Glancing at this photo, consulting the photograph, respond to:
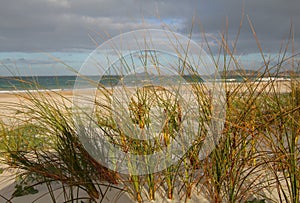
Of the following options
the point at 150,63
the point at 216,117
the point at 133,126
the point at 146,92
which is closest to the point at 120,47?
the point at 150,63

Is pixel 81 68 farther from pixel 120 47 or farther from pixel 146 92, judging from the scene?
pixel 146 92

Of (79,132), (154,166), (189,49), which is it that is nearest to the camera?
(154,166)

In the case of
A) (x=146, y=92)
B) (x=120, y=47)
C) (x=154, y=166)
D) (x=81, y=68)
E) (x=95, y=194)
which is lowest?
(x=95, y=194)

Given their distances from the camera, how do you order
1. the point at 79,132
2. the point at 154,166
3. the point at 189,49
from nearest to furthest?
the point at 154,166, the point at 79,132, the point at 189,49

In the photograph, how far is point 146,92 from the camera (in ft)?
7.48

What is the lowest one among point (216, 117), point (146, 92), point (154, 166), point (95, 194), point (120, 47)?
point (95, 194)

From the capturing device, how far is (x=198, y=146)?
7.07 feet

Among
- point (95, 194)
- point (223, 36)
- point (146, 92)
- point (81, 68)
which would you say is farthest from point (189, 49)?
point (95, 194)

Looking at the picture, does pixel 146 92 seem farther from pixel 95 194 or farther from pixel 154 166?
pixel 95 194

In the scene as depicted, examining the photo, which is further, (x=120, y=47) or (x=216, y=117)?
(x=120, y=47)

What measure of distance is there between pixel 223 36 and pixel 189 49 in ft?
0.85

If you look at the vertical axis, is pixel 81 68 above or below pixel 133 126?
above

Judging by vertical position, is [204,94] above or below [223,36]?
below

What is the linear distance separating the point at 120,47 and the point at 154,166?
909mm
